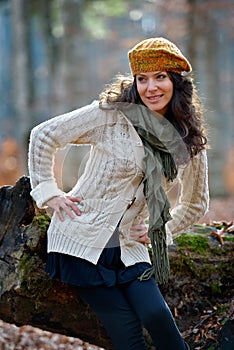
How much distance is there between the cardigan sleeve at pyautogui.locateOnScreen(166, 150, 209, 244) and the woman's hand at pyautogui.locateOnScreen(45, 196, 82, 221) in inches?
22.2

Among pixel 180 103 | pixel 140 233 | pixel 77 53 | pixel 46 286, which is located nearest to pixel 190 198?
pixel 140 233

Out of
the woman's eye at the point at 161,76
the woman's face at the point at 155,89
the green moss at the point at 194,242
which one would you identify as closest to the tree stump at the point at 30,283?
the green moss at the point at 194,242

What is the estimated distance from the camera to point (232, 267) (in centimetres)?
390

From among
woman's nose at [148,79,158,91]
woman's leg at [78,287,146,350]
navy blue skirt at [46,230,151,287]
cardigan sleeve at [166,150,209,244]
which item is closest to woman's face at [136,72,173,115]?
woman's nose at [148,79,158,91]

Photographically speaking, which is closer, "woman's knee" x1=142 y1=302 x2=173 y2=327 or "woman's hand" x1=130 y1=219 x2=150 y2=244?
"woman's knee" x1=142 y1=302 x2=173 y2=327

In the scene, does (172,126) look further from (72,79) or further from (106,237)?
(72,79)

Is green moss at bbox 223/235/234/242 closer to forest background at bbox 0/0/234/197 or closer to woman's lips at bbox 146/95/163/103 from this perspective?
woman's lips at bbox 146/95/163/103

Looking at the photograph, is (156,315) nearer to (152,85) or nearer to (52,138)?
(52,138)

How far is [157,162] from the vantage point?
3191 millimetres

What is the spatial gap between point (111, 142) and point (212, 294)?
4.12ft

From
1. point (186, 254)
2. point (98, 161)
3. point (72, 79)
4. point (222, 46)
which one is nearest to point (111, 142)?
point (98, 161)

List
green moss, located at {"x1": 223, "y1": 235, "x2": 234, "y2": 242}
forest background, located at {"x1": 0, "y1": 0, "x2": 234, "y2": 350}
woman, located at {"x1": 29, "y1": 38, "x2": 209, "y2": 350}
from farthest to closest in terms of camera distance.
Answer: forest background, located at {"x1": 0, "y1": 0, "x2": 234, "y2": 350} < green moss, located at {"x1": 223, "y1": 235, "x2": 234, "y2": 242} < woman, located at {"x1": 29, "y1": 38, "x2": 209, "y2": 350}

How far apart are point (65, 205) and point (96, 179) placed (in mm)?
201

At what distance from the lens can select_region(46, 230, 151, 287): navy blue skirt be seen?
312 centimetres
